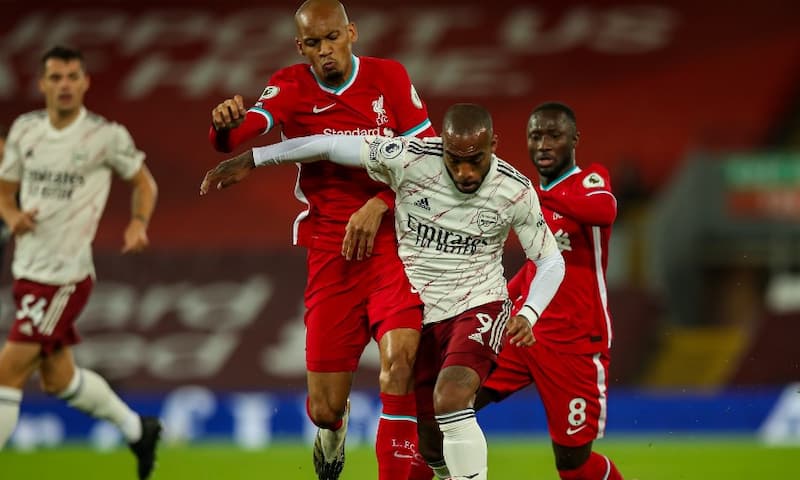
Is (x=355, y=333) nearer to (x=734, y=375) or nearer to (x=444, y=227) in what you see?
(x=444, y=227)

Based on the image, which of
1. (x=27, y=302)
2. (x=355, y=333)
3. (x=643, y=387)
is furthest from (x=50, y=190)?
(x=643, y=387)

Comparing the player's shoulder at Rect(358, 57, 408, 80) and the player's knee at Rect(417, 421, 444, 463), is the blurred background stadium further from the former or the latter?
the player's shoulder at Rect(358, 57, 408, 80)

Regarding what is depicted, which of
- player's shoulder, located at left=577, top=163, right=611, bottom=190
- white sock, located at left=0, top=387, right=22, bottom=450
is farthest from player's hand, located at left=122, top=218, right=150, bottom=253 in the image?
player's shoulder, located at left=577, top=163, right=611, bottom=190

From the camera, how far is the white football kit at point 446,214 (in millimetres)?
6059

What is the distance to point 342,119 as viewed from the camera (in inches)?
251

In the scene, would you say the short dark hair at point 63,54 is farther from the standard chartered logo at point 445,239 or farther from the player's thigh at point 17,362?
the standard chartered logo at point 445,239

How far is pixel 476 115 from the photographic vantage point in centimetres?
584

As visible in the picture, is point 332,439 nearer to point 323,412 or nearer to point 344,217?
point 323,412

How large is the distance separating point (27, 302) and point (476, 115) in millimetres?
3314

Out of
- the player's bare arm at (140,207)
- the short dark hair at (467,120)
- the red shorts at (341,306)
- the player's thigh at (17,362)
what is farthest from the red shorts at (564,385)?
the player's thigh at (17,362)

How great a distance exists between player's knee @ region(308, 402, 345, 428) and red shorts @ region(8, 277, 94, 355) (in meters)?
2.00

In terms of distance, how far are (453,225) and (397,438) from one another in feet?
3.43

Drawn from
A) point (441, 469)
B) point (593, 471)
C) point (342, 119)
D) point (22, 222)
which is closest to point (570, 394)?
point (593, 471)

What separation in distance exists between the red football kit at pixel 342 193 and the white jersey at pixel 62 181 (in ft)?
6.30
